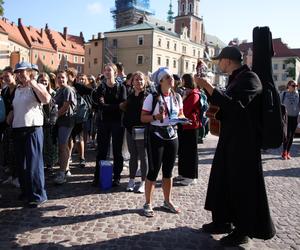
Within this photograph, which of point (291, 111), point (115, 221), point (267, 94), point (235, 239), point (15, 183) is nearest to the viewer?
point (267, 94)

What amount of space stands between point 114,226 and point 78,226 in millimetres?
478

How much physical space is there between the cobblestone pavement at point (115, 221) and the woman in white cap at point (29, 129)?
367 millimetres

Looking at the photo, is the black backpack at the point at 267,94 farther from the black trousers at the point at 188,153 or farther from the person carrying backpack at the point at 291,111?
the person carrying backpack at the point at 291,111

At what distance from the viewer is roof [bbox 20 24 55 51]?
73938 millimetres

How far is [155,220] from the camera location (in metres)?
4.93

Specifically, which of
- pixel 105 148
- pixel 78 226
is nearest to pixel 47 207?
pixel 78 226

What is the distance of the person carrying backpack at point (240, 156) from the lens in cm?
382

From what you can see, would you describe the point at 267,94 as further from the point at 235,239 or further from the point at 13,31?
the point at 13,31

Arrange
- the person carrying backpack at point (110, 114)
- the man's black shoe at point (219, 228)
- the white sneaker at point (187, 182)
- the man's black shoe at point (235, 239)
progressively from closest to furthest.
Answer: the man's black shoe at point (235, 239) < the man's black shoe at point (219, 228) < the person carrying backpack at point (110, 114) < the white sneaker at point (187, 182)

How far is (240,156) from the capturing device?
3992 millimetres

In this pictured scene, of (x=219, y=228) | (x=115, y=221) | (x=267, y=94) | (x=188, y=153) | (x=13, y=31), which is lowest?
(x=115, y=221)

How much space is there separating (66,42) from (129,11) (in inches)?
746

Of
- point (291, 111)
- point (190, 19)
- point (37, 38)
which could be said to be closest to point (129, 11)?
point (190, 19)

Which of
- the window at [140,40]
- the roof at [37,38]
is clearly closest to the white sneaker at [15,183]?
the window at [140,40]
